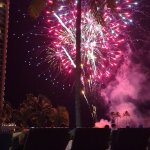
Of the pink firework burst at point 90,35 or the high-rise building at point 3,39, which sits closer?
the high-rise building at point 3,39

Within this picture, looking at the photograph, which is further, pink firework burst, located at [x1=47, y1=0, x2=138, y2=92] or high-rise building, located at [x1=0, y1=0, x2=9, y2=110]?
pink firework burst, located at [x1=47, y1=0, x2=138, y2=92]

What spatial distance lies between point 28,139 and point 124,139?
7.18ft

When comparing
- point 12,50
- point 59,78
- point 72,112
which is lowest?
point 72,112

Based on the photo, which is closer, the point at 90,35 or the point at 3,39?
the point at 3,39

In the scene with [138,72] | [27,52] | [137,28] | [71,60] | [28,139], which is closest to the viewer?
[28,139]

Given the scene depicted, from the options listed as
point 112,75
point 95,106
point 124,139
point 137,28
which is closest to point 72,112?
point 95,106

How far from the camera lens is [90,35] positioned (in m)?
27.1

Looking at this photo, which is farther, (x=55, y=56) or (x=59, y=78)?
(x=59, y=78)

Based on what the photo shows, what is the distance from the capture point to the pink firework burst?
26.9 meters

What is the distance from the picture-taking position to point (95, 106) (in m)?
50.2

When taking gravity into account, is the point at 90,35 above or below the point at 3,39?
above

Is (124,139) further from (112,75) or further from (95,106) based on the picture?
(95,106)

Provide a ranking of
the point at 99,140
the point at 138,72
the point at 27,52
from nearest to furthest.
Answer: the point at 99,140, the point at 27,52, the point at 138,72

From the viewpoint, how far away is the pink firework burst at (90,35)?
88.2 ft
